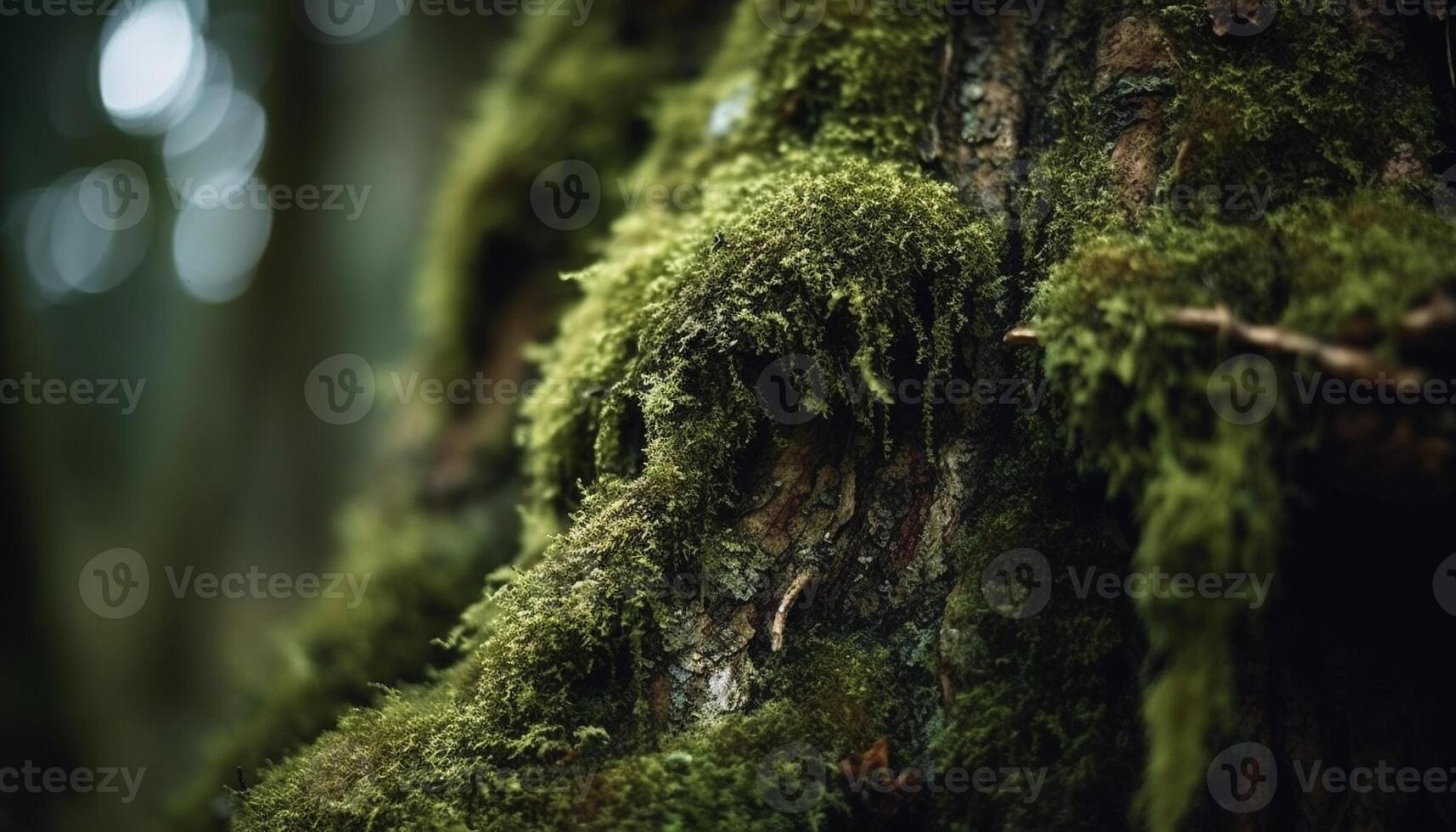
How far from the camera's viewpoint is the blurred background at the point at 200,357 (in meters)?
4.07

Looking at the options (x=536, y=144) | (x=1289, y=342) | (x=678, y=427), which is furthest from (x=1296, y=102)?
(x=536, y=144)

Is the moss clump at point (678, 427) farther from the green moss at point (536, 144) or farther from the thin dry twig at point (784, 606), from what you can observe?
the green moss at point (536, 144)

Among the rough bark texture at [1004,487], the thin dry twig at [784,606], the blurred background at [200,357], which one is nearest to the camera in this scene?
the rough bark texture at [1004,487]

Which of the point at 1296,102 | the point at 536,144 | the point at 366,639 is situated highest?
the point at 536,144

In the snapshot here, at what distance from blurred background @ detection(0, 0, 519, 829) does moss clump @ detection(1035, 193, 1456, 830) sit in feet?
10.6

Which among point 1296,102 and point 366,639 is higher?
point 1296,102

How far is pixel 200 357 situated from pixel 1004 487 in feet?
21.7

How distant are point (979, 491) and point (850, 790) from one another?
2.23 ft

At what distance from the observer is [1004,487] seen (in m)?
1.73

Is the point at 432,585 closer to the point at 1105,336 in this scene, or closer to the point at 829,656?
the point at 829,656

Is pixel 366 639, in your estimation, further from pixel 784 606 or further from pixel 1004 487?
pixel 1004 487

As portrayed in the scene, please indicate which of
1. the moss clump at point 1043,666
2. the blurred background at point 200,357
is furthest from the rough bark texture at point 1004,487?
the blurred background at point 200,357

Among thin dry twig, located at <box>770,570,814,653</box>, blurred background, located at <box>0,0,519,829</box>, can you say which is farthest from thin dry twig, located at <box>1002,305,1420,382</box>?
blurred background, located at <box>0,0,519,829</box>

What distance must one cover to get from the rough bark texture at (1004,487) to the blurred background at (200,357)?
2279mm
